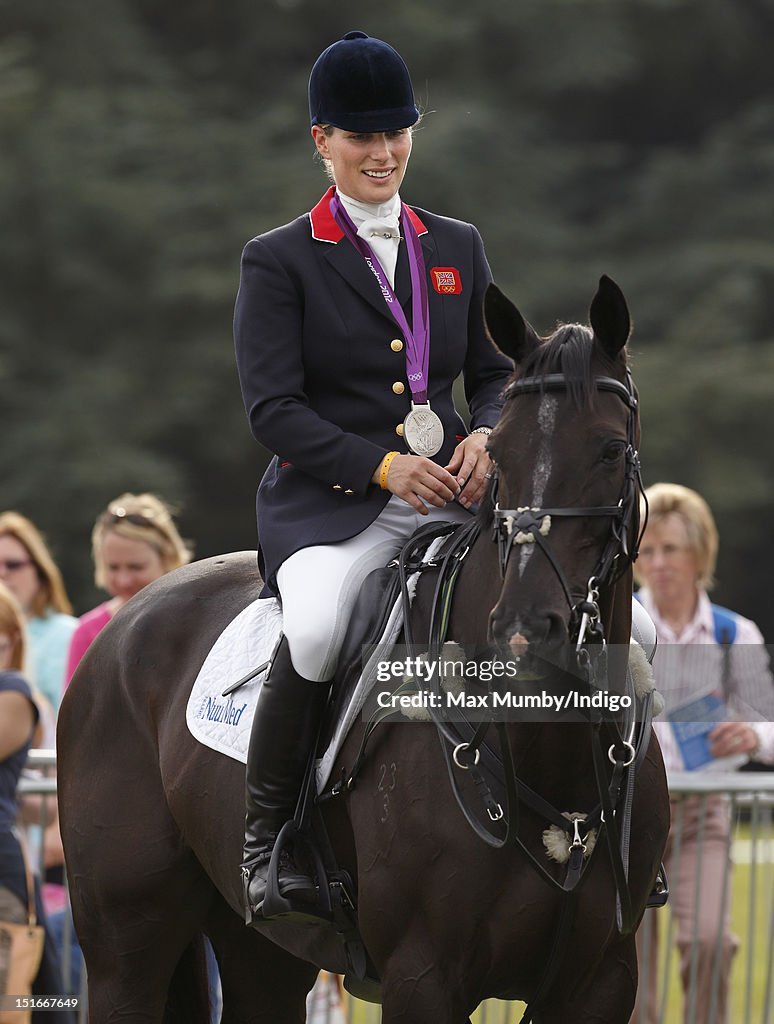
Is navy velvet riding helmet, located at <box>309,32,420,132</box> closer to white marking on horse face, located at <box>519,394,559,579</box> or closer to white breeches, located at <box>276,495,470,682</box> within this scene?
white breeches, located at <box>276,495,470,682</box>

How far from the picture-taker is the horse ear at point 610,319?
369 cm

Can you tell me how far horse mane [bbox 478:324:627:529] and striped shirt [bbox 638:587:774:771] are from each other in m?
2.93

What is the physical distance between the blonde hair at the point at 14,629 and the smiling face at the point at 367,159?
282cm

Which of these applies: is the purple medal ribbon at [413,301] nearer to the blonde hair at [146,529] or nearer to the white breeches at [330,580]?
the white breeches at [330,580]

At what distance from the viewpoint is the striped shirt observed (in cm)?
657

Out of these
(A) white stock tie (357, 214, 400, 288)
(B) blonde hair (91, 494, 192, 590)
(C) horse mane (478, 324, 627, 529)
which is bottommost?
(B) blonde hair (91, 494, 192, 590)

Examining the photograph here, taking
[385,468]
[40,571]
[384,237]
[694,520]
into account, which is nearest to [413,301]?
[384,237]

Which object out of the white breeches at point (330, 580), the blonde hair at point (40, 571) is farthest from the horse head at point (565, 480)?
the blonde hair at point (40, 571)

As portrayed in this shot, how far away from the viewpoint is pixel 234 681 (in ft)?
15.2

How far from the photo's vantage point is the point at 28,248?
16266 mm

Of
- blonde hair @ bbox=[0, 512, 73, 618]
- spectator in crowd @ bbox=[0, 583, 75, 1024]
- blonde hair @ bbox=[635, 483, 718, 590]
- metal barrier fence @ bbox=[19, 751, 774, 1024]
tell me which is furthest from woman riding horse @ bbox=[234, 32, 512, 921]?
blonde hair @ bbox=[0, 512, 73, 618]

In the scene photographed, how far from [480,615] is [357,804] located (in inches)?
23.0

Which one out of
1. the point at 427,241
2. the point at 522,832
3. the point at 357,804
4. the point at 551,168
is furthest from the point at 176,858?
the point at 551,168

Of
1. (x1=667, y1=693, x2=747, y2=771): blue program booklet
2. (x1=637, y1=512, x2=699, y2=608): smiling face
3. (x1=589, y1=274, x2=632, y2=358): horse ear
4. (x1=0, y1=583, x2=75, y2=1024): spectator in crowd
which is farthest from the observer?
(x1=637, y1=512, x2=699, y2=608): smiling face
